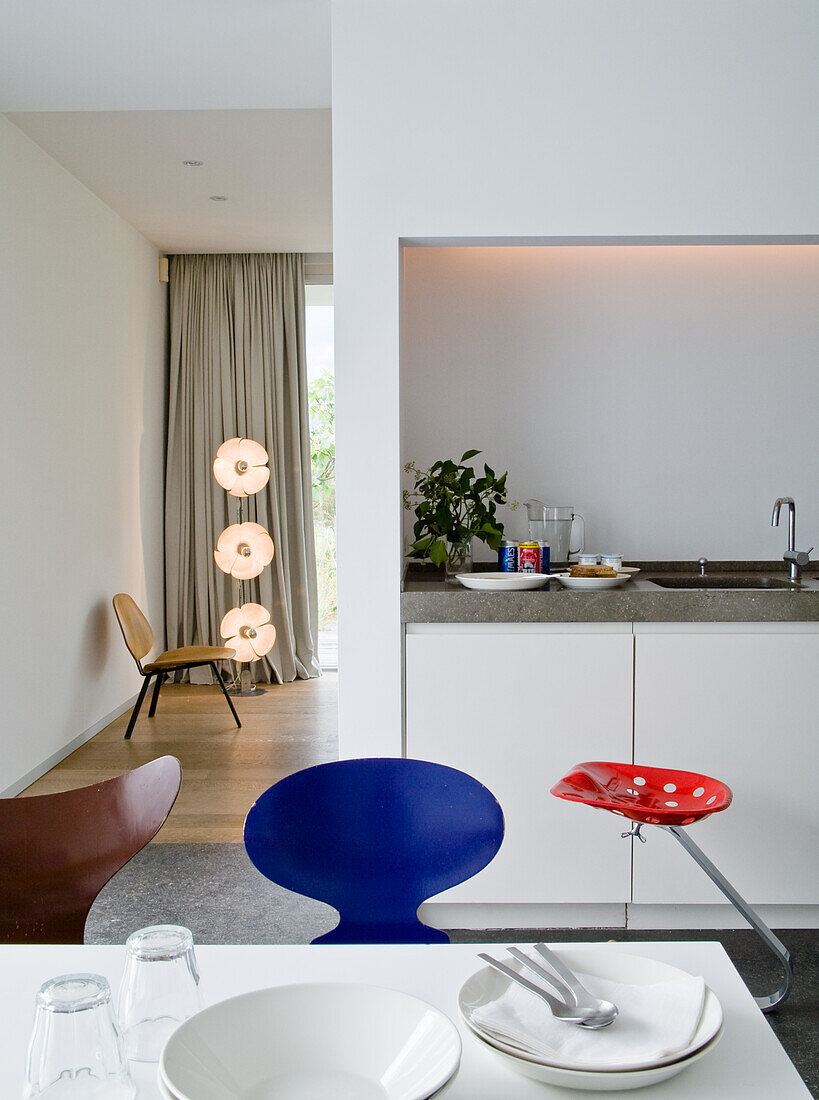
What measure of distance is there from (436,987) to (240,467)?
501 cm

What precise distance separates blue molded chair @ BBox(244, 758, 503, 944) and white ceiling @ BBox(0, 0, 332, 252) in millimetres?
2074

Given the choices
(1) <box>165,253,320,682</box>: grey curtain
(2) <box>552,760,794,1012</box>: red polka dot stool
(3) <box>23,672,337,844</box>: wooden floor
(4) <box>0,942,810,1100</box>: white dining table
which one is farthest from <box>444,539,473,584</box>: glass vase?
(1) <box>165,253,320,682</box>: grey curtain

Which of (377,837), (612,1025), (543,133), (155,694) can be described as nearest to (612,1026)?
(612,1025)

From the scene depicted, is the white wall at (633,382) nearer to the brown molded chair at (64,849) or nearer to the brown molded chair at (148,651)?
the brown molded chair at (64,849)

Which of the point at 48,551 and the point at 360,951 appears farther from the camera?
the point at 48,551

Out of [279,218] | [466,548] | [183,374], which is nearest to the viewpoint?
[466,548]

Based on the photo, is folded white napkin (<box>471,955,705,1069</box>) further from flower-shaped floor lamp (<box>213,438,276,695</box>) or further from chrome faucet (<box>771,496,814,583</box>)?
flower-shaped floor lamp (<box>213,438,276,695</box>)

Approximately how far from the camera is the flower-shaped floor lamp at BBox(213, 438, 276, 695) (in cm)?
587

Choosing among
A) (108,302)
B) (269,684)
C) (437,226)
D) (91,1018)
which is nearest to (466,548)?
(437,226)

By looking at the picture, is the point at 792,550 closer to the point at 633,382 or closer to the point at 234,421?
the point at 633,382

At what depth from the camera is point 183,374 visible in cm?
640

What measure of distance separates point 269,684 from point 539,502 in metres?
3.49

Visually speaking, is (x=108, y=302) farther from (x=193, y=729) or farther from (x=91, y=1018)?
(x=91, y=1018)

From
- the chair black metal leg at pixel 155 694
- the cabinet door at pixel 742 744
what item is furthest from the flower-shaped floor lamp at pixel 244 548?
the cabinet door at pixel 742 744
